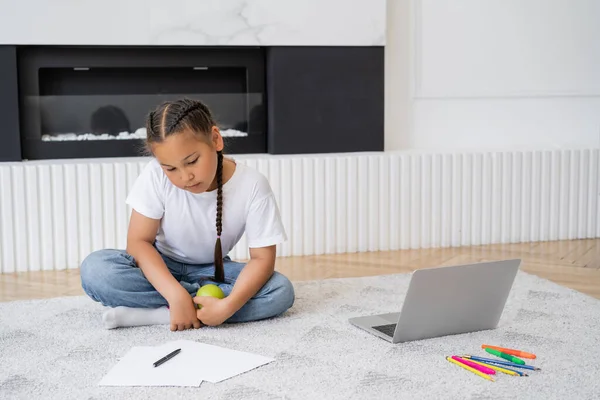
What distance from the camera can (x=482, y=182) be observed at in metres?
3.80

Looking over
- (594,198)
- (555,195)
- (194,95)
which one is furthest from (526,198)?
(194,95)

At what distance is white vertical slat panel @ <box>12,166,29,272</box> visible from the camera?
10.7 ft

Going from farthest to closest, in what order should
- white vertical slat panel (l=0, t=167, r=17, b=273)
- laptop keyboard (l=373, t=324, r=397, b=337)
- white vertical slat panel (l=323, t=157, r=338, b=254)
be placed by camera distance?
white vertical slat panel (l=323, t=157, r=338, b=254)
white vertical slat panel (l=0, t=167, r=17, b=273)
laptop keyboard (l=373, t=324, r=397, b=337)

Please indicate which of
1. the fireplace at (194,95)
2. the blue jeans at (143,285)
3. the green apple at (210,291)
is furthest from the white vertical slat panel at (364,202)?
the green apple at (210,291)

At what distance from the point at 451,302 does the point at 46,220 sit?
72.2 inches

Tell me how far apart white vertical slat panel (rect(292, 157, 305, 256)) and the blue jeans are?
3.60 feet

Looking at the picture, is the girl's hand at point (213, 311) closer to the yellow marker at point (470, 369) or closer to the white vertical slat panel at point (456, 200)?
the yellow marker at point (470, 369)

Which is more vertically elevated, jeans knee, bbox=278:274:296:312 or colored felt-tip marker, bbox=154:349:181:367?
jeans knee, bbox=278:274:296:312

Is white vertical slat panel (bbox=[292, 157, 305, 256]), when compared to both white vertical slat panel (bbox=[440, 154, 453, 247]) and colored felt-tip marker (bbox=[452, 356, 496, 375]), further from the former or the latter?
colored felt-tip marker (bbox=[452, 356, 496, 375])

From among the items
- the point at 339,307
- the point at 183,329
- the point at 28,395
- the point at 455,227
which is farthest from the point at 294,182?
the point at 28,395

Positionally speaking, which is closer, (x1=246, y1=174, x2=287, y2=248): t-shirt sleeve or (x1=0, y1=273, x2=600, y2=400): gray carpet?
(x1=0, y1=273, x2=600, y2=400): gray carpet

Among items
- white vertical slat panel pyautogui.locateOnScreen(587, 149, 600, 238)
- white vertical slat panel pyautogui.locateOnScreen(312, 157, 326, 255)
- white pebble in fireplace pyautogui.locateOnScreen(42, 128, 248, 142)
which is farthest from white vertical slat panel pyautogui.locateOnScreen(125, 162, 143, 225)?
white vertical slat panel pyautogui.locateOnScreen(587, 149, 600, 238)

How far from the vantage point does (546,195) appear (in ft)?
12.8

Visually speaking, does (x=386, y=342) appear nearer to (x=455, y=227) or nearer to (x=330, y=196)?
(x=330, y=196)
